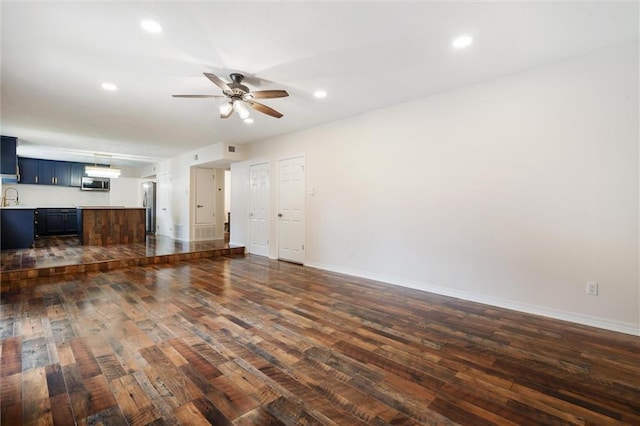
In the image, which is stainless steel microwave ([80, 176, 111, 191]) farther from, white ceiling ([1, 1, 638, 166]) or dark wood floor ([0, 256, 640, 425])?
dark wood floor ([0, 256, 640, 425])

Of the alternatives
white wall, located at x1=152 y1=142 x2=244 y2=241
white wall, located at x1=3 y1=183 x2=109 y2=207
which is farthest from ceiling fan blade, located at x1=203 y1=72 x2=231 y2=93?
white wall, located at x1=3 y1=183 x2=109 y2=207

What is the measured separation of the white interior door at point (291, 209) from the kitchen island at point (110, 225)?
163 inches

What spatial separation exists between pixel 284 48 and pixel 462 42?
167cm

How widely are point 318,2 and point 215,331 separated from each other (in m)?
2.88

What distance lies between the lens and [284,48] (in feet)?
9.14

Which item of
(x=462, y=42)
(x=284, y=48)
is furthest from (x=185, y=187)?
(x=462, y=42)

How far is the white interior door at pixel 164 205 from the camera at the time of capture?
9164mm

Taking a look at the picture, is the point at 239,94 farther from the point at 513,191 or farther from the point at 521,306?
the point at 521,306

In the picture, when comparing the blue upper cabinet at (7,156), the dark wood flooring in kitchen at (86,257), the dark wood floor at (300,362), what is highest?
the blue upper cabinet at (7,156)

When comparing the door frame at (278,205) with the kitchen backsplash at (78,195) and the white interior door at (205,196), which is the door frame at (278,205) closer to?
the white interior door at (205,196)

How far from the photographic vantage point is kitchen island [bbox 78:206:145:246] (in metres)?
6.96

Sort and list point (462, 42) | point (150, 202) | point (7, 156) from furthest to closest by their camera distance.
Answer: point (150, 202)
point (7, 156)
point (462, 42)

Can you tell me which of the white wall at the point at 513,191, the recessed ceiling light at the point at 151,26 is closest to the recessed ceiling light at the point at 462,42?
the white wall at the point at 513,191

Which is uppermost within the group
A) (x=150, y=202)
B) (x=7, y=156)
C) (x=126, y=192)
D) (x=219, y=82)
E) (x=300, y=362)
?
(x=219, y=82)
